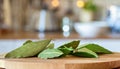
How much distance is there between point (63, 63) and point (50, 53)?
11 centimetres

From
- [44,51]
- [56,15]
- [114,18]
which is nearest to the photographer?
[44,51]

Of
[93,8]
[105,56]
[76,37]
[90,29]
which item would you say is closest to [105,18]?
[93,8]

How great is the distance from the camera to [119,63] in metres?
1.06


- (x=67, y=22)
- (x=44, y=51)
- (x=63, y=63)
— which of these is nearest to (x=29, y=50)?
(x=44, y=51)

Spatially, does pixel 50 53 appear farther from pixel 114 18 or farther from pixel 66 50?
pixel 114 18

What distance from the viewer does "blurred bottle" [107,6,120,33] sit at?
3045mm

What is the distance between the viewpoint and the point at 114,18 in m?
3.12

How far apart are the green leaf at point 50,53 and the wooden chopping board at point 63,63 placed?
0.02m

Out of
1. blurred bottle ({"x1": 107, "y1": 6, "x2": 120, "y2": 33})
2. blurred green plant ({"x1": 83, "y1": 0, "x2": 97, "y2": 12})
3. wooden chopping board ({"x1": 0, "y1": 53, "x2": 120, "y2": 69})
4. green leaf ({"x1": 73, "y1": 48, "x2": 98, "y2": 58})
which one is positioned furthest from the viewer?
blurred green plant ({"x1": 83, "y1": 0, "x2": 97, "y2": 12})

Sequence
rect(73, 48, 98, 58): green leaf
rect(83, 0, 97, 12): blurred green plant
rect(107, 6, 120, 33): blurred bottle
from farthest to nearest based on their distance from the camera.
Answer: rect(83, 0, 97, 12): blurred green plant
rect(107, 6, 120, 33): blurred bottle
rect(73, 48, 98, 58): green leaf

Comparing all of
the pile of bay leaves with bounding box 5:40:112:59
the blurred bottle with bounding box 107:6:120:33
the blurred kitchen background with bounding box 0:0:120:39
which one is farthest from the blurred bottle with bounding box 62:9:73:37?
the pile of bay leaves with bounding box 5:40:112:59

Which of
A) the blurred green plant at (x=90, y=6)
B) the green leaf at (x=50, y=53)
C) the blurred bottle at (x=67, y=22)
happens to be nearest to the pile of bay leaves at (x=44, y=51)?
the green leaf at (x=50, y=53)

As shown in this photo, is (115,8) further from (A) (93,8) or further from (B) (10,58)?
(B) (10,58)

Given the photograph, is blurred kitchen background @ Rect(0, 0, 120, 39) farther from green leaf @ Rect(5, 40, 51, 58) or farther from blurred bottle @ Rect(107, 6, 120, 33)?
green leaf @ Rect(5, 40, 51, 58)
